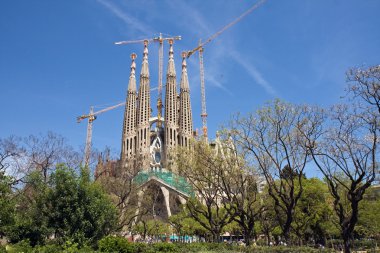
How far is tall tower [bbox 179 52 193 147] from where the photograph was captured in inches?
3720

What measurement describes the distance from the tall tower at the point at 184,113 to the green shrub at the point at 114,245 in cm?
7319

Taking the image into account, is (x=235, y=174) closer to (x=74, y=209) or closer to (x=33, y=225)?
(x=74, y=209)

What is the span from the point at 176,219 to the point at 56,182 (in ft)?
104

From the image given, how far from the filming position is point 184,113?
320ft

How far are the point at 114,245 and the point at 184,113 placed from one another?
262ft

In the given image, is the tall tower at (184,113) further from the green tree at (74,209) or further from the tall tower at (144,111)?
the green tree at (74,209)

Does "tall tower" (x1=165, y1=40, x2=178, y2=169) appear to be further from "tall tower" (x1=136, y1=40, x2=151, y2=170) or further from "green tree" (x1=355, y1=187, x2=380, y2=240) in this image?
"green tree" (x1=355, y1=187, x2=380, y2=240)

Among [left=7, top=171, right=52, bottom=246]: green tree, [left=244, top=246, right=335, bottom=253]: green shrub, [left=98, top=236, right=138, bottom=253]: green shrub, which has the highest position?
[left=7, top=171, right=52, bottom=246]: green tree

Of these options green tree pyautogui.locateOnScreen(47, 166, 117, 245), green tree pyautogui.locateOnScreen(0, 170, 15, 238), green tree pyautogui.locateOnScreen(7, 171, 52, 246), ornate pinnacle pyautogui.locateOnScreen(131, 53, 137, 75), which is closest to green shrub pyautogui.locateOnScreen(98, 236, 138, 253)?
green tree pyautogui.locateOnScreen(47, 166, 117, 245)

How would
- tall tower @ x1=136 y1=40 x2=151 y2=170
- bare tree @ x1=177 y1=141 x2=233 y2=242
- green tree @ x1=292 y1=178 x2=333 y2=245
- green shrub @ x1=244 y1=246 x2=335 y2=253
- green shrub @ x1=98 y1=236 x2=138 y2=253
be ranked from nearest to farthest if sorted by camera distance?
green shrub @ x1=98 y1=236 x2=138 y2=253
green shrub @ x1=244 y1=246 x2=335 y2=253
bare tree @ x1=177 y1=141 x2=233 y2=242
green tree @ x1=292 y1=178 x2=333 y2=245
tall tower @ x1=136 y1=40 x2=151 y2=170

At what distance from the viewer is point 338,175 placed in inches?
1412

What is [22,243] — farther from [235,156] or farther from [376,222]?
[376,222]

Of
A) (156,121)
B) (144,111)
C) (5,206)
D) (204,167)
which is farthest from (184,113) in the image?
(5,206)

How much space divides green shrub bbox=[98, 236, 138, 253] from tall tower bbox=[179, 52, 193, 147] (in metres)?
73.2
